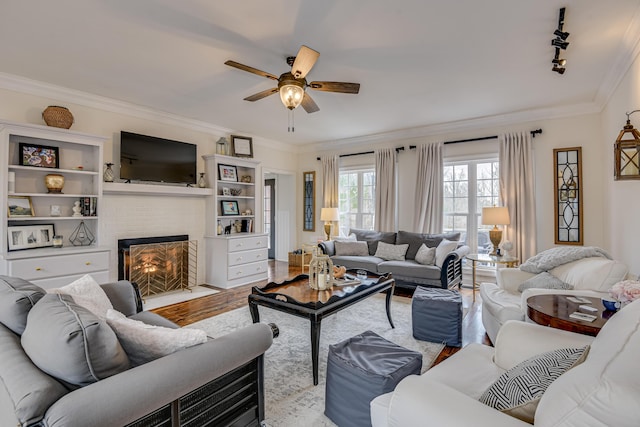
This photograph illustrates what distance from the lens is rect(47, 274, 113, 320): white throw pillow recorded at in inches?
→ 74.9

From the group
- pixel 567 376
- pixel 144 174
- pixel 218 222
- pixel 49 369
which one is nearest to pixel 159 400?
pixel 49 369

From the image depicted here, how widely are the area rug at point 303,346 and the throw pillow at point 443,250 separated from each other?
75 centimetres

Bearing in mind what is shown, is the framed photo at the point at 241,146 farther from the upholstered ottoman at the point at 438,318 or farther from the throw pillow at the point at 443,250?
the upholstered ottoman at the point at 438,318

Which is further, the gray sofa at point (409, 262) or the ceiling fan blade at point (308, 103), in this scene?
the gray sofa at point (409, 262)

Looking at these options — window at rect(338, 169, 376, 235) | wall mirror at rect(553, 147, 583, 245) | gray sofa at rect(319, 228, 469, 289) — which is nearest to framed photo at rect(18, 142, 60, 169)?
gray sofa at rect(319, 228, 469, 289)

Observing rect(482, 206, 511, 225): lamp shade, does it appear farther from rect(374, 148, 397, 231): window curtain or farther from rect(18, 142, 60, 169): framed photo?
rect(18, 142, 60, 169): framed photo

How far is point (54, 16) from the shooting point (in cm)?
243

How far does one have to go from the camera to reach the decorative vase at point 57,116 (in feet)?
11.9

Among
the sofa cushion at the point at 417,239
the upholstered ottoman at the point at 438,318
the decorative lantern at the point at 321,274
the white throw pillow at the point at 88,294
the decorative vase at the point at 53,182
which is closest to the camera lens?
the white throw pillow at the point at 88,294

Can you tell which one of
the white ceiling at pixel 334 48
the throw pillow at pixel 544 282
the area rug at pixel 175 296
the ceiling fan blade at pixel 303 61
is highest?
the white ceiling at pixel 334 48

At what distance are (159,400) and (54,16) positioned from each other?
2911 millimetres

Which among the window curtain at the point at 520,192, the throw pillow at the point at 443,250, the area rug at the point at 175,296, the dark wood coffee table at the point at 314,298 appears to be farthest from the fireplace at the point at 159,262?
the window curtain at the point at 520,192

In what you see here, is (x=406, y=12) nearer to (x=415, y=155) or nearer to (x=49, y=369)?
(x=49, y=369)

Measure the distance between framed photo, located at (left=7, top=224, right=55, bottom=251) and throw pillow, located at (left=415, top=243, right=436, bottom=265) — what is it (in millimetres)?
4883
